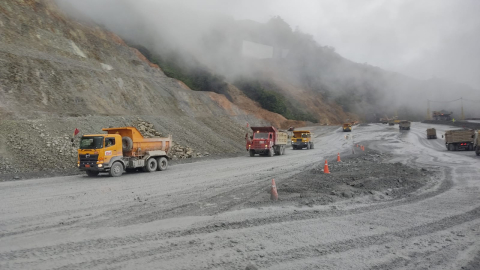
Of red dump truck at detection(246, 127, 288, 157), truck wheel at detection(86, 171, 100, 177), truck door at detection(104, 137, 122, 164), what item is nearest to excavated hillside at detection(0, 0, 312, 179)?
truck wheel at detection(86, 171, 100, 177)

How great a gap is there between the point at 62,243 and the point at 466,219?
26.9ft

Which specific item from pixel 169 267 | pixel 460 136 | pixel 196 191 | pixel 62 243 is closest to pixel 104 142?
pixel 196 191

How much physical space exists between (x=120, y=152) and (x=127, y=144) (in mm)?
724

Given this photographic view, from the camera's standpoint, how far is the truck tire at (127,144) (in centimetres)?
1647

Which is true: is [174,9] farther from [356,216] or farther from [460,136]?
[356,216]

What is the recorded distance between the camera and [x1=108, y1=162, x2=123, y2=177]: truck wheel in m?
15.3

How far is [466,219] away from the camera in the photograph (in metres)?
6.82

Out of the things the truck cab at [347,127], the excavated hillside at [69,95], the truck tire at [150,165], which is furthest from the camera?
the truck cab at [347,127]

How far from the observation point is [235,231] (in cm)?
608

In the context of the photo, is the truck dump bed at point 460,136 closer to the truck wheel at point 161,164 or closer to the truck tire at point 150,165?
the truck wheel at point 161,164

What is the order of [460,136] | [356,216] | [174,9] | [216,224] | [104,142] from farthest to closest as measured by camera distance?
[174,9]
[460,136]
[104,142]
[356,216]
[216,224]

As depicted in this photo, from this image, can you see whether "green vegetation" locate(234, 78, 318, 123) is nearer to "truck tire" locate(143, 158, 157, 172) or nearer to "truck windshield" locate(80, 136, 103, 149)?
"truck tire" locate(143, 158, 157, 172)

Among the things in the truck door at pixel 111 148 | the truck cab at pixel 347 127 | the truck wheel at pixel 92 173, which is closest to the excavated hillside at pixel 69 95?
the truck wheel at pixel 92 173

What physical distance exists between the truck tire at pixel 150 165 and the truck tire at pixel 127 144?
1227 millimetres
